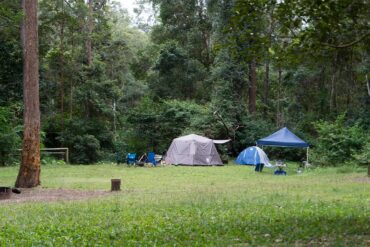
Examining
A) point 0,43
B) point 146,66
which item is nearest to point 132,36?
point 146,66

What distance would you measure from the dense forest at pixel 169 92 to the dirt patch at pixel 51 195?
400 inches

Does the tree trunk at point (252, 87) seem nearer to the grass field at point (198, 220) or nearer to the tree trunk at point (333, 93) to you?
the tree trunk at point (333, 93)

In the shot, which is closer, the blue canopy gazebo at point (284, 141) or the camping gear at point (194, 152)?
the blue canopy gazebo at point (284, 141)

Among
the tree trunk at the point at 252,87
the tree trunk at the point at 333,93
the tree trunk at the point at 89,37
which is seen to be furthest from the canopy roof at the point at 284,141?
the tree trunk at the point at 89,37

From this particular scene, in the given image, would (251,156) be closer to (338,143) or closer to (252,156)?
(252,156)

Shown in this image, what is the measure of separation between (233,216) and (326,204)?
2.40m

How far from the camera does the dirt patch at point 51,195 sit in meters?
11.3

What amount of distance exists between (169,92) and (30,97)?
21.7m

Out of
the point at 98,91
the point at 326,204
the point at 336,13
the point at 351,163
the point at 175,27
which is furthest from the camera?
the point at 175,27

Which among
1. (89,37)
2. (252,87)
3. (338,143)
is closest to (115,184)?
(338,143)

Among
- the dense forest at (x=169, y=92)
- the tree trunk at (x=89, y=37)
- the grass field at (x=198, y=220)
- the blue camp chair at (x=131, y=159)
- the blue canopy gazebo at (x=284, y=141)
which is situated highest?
the tree trunk at (x=89, y=37)

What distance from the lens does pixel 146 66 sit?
1620 inches

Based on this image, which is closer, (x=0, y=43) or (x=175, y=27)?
(x=0, y=43)

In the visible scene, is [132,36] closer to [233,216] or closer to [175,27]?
[175,27]
